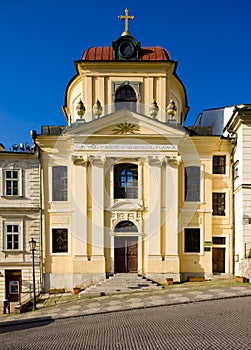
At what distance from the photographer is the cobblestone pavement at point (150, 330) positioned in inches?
424

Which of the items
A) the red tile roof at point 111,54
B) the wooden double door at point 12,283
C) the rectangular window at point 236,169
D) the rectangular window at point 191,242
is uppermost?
the red tile roof at point 111,54

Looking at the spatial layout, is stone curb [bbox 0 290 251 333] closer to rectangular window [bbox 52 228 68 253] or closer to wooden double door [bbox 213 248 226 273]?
wooden double door [bbox 213 248 226 273]

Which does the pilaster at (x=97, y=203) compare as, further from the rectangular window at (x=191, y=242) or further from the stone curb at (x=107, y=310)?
the stone curb at (x=107, y=310)

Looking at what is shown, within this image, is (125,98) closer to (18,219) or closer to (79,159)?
(79,159)

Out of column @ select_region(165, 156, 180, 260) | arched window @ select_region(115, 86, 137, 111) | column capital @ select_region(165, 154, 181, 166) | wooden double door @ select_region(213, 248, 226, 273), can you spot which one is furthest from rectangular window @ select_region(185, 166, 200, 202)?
arched window @ select_region(115, 86, 137, 111)

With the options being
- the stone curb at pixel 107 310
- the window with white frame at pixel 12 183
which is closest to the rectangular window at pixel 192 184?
the stone curb at pixel 107 310

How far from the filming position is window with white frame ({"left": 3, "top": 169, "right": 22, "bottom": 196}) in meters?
24.8

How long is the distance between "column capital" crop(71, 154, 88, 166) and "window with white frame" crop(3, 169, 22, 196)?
375 cm

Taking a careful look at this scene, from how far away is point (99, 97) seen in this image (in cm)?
2600

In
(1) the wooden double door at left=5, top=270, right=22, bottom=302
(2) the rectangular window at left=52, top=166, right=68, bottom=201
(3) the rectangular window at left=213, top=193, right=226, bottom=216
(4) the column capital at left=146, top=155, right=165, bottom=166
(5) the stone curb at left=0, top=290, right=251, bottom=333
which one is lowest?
(1) the wooden double door at left=5, top=270, right=22, bottom=302

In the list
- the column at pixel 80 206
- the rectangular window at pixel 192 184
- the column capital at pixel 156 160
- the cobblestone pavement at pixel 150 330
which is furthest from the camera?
the rectangular window at pixel 192 184

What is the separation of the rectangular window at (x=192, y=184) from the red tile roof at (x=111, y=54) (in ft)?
25.4

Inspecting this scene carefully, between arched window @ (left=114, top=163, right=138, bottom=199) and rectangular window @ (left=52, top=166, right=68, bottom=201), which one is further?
rectangular window @ (left=52, top=166, right=68, bottom=201)

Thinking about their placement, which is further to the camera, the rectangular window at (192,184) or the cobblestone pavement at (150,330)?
the rectangular window at (192,184)
